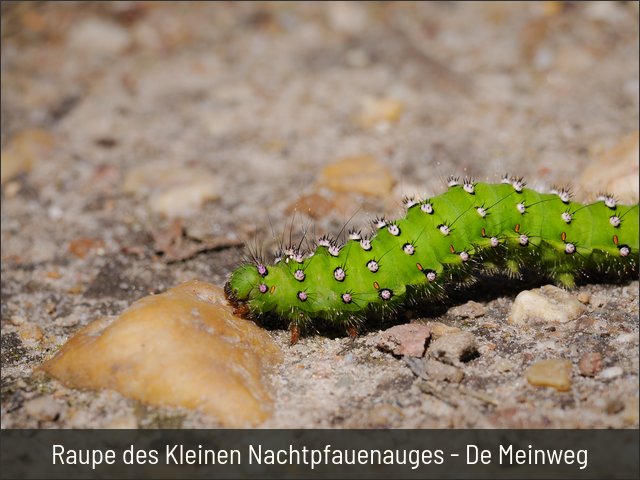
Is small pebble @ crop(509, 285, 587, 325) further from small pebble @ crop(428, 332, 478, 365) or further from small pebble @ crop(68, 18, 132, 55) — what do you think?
small pebble @ crop(68, 18, 132, 55)

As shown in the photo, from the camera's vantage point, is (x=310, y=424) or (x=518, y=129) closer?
(x=310, y=424)

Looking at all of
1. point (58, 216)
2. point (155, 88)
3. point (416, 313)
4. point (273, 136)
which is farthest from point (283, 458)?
point (155, 88)

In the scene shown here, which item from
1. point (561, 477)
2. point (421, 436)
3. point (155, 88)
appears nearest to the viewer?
point (561, 477)

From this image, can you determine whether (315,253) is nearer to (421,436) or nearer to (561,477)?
(421,436)

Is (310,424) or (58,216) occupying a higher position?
(58,216)

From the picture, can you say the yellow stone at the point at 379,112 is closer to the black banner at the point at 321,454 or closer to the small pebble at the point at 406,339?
the small pebble at the point at 406,339

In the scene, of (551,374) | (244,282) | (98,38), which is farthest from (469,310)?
(98,38)
